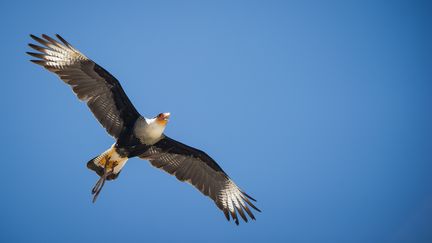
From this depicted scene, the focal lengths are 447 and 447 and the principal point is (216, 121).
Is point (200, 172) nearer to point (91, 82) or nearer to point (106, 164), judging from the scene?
point (106, 164)

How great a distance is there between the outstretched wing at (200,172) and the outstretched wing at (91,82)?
0.93m

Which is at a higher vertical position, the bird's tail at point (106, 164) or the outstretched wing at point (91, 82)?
the outstretched wing at point (91, 82)

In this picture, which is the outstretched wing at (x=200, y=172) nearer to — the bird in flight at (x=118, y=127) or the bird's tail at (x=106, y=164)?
the bird in flight at (x=118, y=127)

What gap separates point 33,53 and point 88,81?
1034 millimetres

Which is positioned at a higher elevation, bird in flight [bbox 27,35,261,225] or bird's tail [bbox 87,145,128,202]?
bird in flight [bbox 27,35,261,225]

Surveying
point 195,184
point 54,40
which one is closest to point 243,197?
point 195,184

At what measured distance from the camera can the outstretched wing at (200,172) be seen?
8.94m

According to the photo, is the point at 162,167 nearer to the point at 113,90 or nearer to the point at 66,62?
the point at 113,90

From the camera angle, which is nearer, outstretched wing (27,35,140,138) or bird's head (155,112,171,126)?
outstretched wing (27,35,140,138)

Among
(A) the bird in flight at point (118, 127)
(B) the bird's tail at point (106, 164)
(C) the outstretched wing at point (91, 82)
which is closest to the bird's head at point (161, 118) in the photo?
(A) the bird in flight at point (118, 127)

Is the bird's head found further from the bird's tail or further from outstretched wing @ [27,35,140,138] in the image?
the bird's tail

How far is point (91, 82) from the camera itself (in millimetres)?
8125

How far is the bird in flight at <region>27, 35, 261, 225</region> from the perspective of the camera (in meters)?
8.01

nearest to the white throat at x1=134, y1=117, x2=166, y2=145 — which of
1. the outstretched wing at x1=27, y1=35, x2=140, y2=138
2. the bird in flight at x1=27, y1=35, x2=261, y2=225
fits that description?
the bird in flight at x1=27, y1=35, x2=261, y2=225
